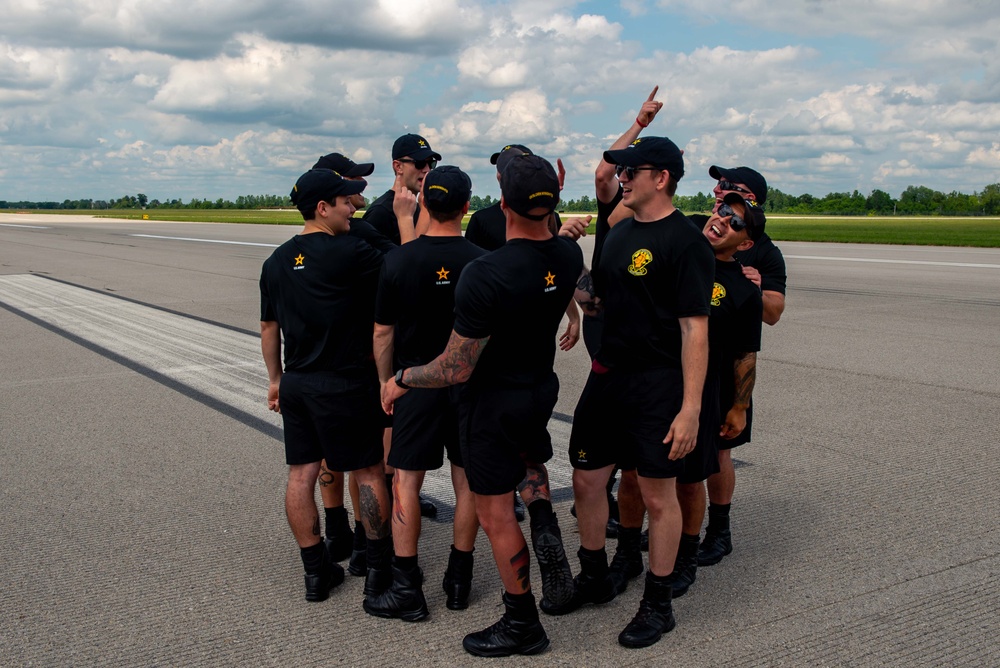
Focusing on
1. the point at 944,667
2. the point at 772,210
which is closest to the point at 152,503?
the point at 944,667

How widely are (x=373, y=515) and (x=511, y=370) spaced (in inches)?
42.9

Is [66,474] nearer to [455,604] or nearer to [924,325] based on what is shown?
[455,604]

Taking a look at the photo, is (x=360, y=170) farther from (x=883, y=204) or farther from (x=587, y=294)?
(x=883, y=204)

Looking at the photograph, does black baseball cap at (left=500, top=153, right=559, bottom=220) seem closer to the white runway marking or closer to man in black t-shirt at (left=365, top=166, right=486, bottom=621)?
man in black t-shirt at (left=365, top=166, right=486, bottom=621)

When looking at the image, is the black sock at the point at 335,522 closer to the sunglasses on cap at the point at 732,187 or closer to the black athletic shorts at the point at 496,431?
the black athletic shorts at the point at 496,431

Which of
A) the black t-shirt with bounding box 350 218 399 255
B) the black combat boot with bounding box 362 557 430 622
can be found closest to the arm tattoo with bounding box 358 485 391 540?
the black combat boot with bounding box 362 557 430 622

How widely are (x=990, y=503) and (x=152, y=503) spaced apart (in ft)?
16.0

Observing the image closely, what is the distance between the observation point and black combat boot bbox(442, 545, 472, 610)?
12.2 ft

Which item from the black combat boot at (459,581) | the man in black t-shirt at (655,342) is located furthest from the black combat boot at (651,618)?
the black combat boot at (459,581)

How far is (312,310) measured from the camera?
3.81 meters

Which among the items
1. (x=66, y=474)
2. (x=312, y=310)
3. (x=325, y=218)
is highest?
(x=325, y=218)

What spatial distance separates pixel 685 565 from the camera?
12.8ft

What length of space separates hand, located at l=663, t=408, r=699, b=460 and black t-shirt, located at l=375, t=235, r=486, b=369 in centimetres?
105

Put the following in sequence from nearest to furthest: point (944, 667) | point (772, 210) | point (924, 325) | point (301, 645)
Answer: point (944, 667), point (301, 645), point (924, 325), point (772, 210)
